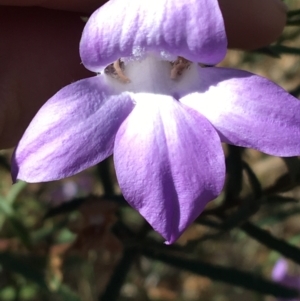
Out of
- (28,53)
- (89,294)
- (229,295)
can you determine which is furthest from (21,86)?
(229,295)

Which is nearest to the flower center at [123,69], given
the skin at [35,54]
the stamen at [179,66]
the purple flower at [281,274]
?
the stamen at [179,66]

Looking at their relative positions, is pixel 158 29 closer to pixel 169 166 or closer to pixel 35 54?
pixel 169 166

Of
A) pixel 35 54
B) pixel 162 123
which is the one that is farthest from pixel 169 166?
pixel 35 54

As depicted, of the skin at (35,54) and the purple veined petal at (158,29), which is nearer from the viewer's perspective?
the purple veined petal at (158,29)

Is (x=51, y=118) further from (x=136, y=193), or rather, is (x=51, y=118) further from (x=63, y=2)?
(x=63, y=2)

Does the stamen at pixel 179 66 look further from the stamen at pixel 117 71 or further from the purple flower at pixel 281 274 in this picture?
the purple flower at pixel 281 274

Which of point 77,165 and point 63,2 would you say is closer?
point 77,165
